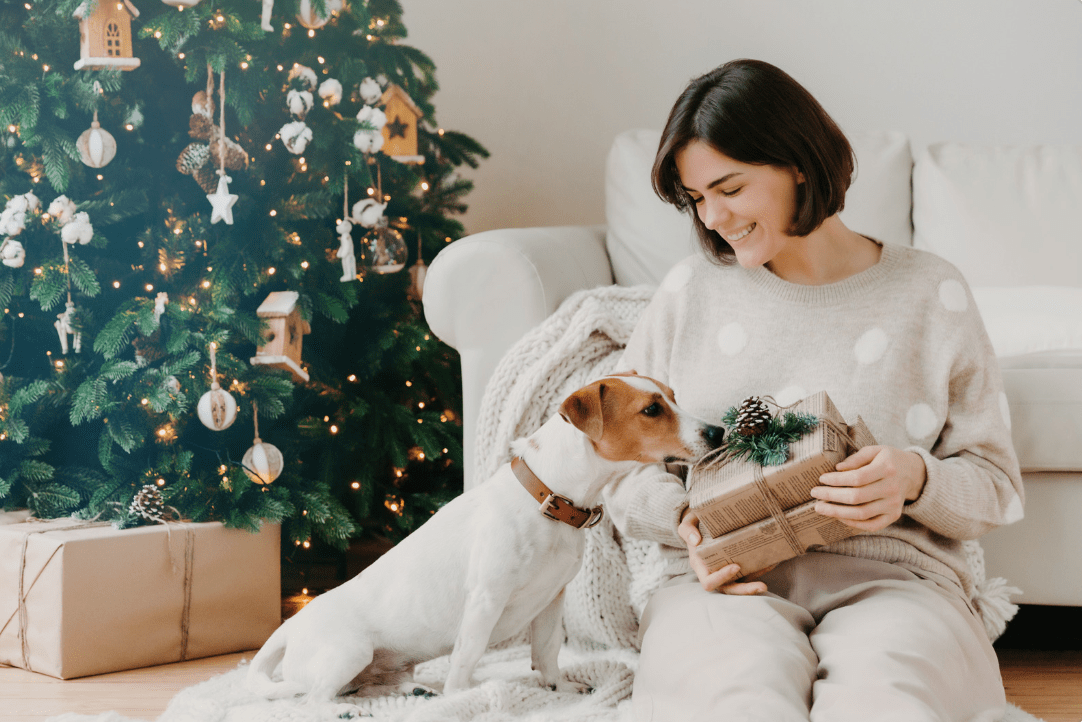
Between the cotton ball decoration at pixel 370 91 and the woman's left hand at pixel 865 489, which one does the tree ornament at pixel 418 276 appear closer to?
the cotton ball decoration at pixel 370 91

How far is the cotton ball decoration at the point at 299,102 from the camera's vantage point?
5.92 ft

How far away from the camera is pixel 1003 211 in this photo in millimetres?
2154

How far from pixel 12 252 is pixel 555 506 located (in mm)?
1211

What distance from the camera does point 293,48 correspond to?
1.93 m

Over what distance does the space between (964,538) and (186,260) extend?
5.09 ft

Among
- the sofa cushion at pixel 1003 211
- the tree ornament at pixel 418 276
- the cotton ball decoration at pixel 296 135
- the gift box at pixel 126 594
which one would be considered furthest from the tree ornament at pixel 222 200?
the sofa cushion at pixel 1003 211

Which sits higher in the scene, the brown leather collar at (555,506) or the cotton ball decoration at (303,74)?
the cotton ball decoration at (303,74)

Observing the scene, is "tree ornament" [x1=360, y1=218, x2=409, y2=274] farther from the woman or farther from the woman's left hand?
the woman's left hand

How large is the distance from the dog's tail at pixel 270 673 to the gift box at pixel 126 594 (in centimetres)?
46

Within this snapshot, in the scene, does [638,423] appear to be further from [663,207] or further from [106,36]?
[106,36]

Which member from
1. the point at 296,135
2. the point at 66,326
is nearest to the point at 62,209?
the point at 66,326

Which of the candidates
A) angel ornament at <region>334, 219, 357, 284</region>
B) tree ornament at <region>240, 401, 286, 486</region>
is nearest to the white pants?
tree ornament at <region>240, 401, 286, 486</region>

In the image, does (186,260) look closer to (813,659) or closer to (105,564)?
(105,564)

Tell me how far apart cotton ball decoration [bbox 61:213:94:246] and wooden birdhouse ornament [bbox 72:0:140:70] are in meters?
0.30
